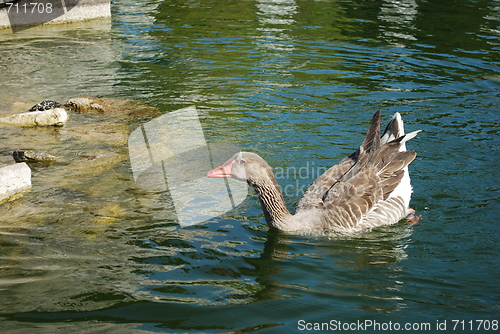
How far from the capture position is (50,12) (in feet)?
58.2

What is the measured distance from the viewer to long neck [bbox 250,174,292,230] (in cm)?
599

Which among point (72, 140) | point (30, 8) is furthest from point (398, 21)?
point (72, 140)

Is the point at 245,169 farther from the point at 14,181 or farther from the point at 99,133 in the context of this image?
the point at 99,133

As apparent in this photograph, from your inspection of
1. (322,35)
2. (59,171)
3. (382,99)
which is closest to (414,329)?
(59,171)

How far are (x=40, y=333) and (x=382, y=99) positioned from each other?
328 inches

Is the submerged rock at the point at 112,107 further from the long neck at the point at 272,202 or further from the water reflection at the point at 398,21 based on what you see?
the water reflection at the point at 398,21

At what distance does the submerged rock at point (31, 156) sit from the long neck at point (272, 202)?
389cm

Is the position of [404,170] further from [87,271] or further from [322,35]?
[322,35]

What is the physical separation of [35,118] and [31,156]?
6.69ft

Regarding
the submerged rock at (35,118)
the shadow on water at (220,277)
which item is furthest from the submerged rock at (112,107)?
the shadow on water at (220,277)

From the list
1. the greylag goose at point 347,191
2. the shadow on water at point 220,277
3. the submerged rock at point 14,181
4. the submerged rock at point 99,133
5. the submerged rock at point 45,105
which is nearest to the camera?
the shadow on water at point 220,277

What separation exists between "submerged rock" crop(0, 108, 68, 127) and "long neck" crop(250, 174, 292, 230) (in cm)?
546

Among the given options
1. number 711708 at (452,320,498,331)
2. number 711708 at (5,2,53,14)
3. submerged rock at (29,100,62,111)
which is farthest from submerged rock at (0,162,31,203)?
number 711708 at (5,2,53,14)

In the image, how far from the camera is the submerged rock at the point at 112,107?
1055 centimetres
